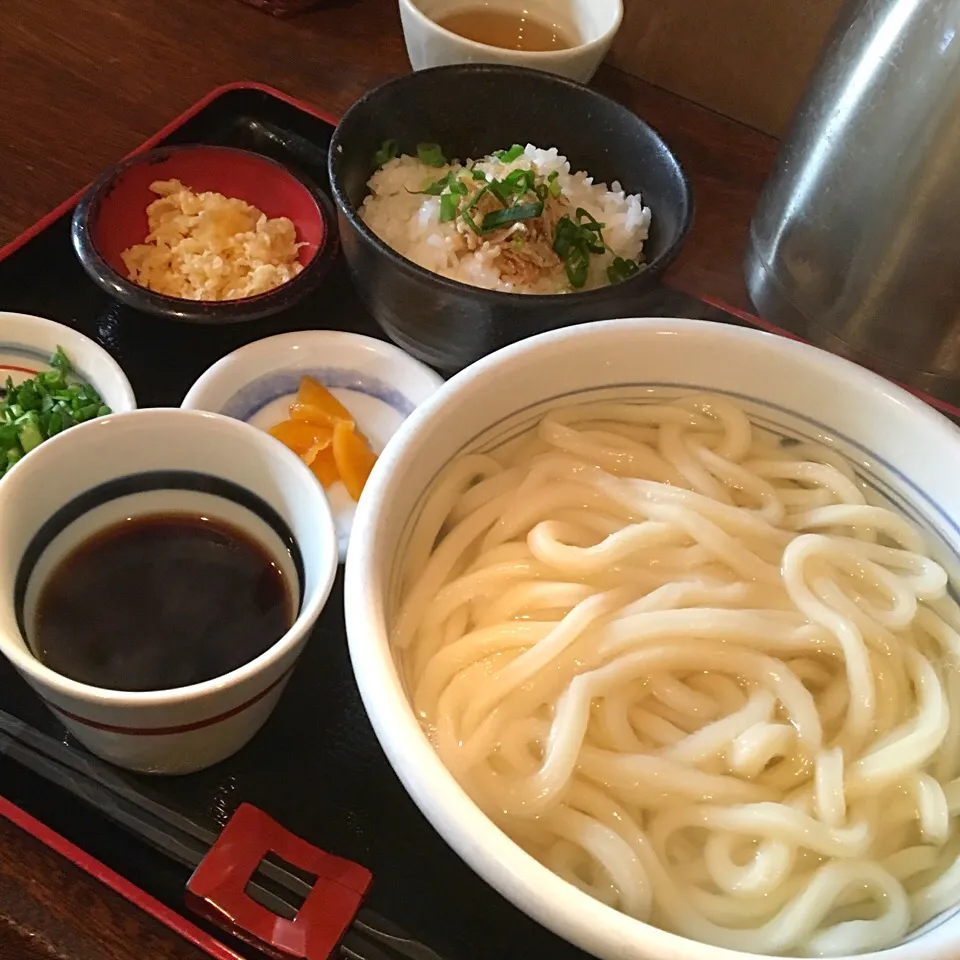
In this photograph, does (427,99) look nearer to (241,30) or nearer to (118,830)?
(241,30)

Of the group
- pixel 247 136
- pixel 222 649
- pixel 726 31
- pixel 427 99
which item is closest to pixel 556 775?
pixel 222 649

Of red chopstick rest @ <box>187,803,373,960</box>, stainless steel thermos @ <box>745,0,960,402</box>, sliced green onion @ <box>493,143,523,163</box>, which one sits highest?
stainless steel thermos @ <box>745,0,960,402</box>

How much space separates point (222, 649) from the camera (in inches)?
31.5

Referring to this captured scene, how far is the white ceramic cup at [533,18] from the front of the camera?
128 cm

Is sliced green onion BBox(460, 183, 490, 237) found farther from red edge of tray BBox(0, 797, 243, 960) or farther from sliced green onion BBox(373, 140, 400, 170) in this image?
red edge of tray BBox(0, 797, 243, 960)

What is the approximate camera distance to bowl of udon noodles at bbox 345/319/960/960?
68 cm

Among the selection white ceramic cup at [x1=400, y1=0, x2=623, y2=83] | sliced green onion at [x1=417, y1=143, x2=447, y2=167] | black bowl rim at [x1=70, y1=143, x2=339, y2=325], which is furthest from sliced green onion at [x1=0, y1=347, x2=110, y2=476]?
white ceramic cup at [x1=400, y1=0, x2=623, y2=83]

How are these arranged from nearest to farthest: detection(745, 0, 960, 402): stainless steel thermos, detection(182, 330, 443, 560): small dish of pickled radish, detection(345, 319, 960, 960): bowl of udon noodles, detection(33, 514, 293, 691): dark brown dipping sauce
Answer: detection(345, 319, 960, 960): bowl of udon noodles < detection(33, 514, 293, 691): dark brown dipping sauce < detection(745, 0, 960, 402): stainless steel thermos < detection(182, 330, 443, 560): small dish of pickled radish

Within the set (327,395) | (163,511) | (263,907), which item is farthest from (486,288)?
(263,907)

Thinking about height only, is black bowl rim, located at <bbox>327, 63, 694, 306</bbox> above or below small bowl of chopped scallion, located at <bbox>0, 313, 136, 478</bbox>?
above

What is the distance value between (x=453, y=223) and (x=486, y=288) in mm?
139

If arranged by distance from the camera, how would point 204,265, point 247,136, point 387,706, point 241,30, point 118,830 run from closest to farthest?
point 387,706
point 118,830
point 204,265
point 247,136
point 241,30

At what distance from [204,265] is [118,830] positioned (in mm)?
655

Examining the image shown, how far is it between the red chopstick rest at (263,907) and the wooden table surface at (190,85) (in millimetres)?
804
